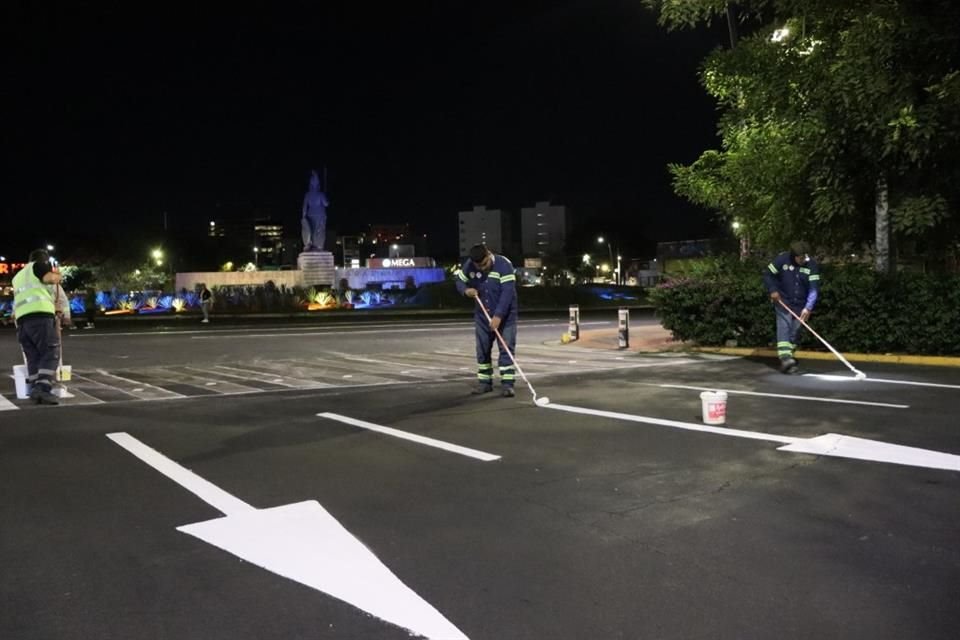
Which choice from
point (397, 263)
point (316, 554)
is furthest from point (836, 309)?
point (397, 263)

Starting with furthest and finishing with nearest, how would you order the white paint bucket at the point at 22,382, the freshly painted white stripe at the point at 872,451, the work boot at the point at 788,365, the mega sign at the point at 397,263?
the mega sign at the point at 397,263 → the work boot at the point at 788,365 → the white paint bucket at the point at 22,382 → the freshly painted white stripe at the point at 872,451

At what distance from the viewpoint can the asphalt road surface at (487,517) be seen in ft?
11.7

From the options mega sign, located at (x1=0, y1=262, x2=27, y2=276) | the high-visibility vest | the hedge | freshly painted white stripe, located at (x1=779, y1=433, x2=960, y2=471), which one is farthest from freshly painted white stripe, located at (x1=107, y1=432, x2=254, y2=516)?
mega sign, located at (x1=0, y1=262, x2=27, y2=276)

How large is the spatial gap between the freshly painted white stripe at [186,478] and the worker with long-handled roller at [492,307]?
4.24 meters

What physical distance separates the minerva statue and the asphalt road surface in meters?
39.7

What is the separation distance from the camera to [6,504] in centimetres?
545

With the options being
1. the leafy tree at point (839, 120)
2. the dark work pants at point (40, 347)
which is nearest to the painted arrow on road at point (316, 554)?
the dark work pants at point (40, 347)

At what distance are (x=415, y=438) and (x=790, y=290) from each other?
23.1 ft

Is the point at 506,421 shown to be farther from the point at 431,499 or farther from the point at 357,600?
the point at 357,600

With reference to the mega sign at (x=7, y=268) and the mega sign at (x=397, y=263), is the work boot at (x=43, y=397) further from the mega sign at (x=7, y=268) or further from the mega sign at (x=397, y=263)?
the mega sign at (x=7, y=268)

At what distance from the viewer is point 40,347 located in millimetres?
9750

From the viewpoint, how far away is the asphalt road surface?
11.7ft

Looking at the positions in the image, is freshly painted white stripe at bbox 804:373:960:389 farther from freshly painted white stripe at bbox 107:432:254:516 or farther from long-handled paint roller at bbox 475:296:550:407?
freshly painted white stripe at bbox 107:432:254:516

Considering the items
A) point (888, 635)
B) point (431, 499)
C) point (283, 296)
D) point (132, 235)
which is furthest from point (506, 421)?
point (132, 235)
